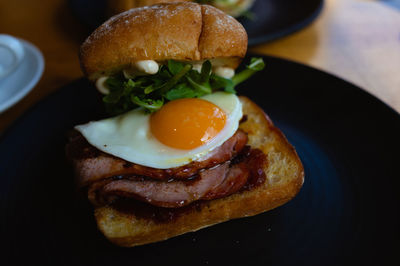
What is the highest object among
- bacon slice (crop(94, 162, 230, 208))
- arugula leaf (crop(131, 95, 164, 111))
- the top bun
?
the top bun

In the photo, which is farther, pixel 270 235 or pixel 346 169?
pixel 346 169

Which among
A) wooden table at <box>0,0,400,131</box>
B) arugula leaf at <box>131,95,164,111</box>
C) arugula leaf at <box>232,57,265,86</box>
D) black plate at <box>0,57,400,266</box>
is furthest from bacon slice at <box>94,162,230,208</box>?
wooden table at <box>0,0,400,131</box>

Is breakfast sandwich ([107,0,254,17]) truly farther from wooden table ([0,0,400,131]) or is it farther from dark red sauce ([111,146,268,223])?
dark red sauce ([111,146,268,223])

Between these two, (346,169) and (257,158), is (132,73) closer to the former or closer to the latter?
(257,158)

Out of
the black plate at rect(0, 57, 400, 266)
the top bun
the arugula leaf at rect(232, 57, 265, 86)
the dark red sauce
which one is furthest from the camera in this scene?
the arugula leaf at rect(232, 57, 265, 86)

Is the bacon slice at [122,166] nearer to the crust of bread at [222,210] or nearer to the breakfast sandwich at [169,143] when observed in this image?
the breakfast sandwich at [169,143]

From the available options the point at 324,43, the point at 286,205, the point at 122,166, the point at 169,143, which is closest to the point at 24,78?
the point at 122,166

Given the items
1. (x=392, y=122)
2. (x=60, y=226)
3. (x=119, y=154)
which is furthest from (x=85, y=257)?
(x=392, y=122)

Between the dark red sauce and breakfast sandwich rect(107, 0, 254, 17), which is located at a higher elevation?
breakfast sandwich rect(107, 0, 254, 17)
